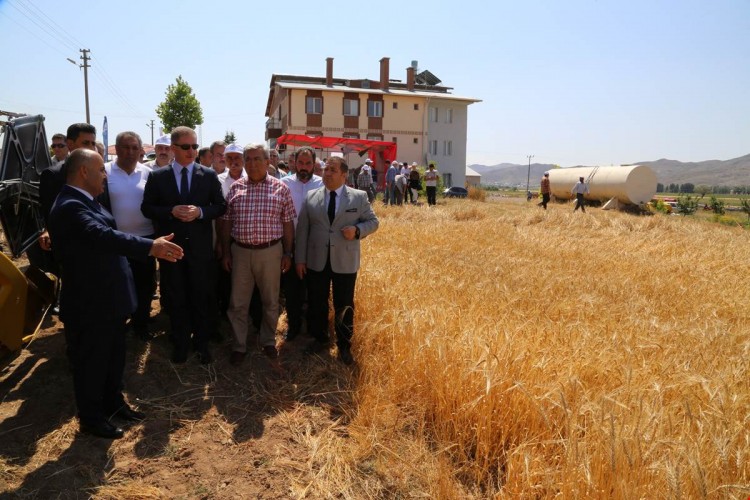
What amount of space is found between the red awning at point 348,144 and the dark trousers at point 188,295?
18.8m

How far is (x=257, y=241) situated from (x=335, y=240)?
2.30 feet

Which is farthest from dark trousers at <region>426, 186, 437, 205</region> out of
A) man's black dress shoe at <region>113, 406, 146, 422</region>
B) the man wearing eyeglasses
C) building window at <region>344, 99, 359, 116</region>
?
building window at <region>344, 99, 359, 116</region>

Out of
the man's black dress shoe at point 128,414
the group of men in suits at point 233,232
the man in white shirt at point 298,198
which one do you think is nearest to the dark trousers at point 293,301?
the man in white shirt at point 298,198

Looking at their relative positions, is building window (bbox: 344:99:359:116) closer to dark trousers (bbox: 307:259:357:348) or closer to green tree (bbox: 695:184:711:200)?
green tree (bbox: 695:184:711:200)

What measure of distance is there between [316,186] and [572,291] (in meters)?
3.54

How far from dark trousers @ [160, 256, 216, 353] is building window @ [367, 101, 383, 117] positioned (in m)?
41.9

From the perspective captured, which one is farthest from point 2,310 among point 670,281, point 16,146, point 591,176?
point 591,176

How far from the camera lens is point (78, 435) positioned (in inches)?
143

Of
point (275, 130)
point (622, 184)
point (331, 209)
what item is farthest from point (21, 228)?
point (275, 130)

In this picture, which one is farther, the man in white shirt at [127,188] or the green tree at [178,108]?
the green tree at [178,108]

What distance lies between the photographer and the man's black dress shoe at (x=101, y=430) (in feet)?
11.8

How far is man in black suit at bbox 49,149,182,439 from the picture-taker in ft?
10.9

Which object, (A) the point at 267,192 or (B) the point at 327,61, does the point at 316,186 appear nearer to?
(A) the point at 267,192

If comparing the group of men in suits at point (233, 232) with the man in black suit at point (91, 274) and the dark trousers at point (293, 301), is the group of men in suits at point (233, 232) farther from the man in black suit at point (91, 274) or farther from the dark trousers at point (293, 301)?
the man in black suit at point (91, 274)
